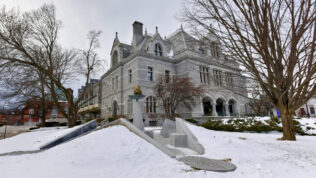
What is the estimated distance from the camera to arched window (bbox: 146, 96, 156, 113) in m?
21.2

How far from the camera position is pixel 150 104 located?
21672 millimetres

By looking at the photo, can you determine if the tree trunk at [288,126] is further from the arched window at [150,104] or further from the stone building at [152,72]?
the arched window at [150,104]

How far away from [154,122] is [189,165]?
17.5 metres

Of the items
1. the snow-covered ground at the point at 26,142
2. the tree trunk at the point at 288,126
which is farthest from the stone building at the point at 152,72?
the snow-covered ground at the point at 26,142

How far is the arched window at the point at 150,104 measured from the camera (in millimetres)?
21219

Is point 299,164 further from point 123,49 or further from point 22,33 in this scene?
point 123,49

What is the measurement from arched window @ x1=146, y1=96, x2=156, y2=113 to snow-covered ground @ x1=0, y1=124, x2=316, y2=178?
52.4ft

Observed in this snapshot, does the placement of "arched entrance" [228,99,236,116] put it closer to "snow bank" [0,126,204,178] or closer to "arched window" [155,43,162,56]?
"arched window" [155,43,162,56]

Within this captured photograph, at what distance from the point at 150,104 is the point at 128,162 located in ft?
58.7

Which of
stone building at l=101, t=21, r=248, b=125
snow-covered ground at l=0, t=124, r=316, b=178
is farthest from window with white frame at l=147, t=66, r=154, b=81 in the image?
snow-covered ground at l=0, t=124, r=316, b=178

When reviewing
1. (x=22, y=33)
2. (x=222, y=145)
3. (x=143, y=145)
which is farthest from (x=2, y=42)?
(x=222, y=145)

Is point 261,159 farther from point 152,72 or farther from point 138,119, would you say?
point 152,72

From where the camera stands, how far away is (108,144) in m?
4.41

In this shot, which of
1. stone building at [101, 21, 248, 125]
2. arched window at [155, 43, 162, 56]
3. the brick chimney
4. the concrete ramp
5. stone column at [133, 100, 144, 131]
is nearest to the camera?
the concrete ramp
